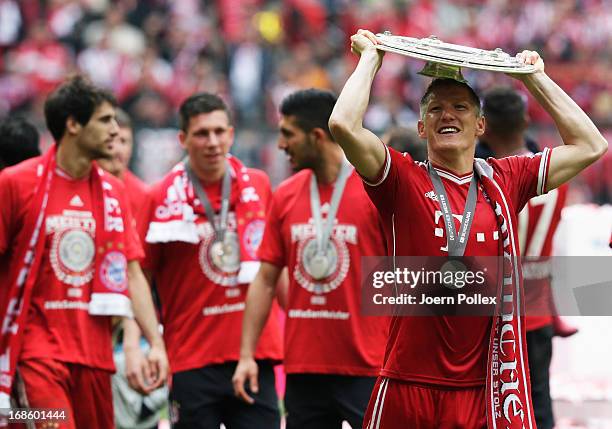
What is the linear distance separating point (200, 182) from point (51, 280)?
4.54ft

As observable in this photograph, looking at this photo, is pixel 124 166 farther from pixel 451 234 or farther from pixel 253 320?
pixel 451 234

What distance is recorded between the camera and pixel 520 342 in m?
5.63

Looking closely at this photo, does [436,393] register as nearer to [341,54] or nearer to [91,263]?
[91,263]

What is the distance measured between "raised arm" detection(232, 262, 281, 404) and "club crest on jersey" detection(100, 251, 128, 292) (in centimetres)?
71

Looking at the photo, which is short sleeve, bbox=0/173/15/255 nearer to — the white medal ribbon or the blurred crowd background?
the white medal ribbon

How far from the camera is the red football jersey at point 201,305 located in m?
7.88

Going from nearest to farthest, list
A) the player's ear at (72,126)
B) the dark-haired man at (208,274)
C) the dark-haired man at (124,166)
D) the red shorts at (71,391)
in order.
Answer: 1. the red shorts at (71,391)
2. the player's ear at (72,126)
3. the dark-haired man at (208,274)
4. the dark-haired man at (124,166)

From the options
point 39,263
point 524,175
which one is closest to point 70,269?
point 39,263

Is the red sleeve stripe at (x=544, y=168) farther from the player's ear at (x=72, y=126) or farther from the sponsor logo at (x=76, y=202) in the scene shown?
the player's ear at (x=72, y=126)

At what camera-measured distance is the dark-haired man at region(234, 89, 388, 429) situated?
7312 mm

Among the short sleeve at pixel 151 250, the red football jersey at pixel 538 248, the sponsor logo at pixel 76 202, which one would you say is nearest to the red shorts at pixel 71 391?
the sponsor logo at pixel 76 202

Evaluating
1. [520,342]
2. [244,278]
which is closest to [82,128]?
[244,278]

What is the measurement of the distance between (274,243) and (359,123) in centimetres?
215

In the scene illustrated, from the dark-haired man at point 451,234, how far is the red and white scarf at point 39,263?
6.66 ft
